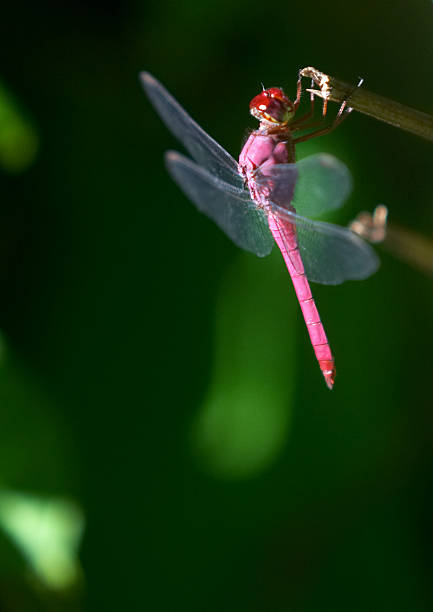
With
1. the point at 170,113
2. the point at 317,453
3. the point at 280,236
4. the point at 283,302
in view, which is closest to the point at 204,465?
the point at 317,453

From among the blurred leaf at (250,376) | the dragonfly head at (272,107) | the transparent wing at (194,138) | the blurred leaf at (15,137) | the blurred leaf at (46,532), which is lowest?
the blurred leaf at (46,532)

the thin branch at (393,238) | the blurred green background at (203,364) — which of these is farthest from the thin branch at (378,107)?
the blurred green background at (203,364)

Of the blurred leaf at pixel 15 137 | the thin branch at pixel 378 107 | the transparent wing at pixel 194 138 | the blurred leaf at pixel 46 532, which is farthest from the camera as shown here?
the blurred leaf at pixel 15 137

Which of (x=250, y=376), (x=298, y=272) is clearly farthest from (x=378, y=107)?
(x=250, y=376)

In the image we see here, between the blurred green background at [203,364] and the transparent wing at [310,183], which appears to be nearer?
the transparent wing at [310,183]

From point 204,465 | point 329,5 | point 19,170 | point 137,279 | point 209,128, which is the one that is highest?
point 329,5

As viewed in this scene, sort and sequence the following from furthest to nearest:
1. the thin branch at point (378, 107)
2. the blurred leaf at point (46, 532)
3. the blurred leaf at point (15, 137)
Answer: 1. the blurred leaf at point (15, 137)
2. the blurred leaf at point (46, 532)
3. the thin branch at point (378, 107)

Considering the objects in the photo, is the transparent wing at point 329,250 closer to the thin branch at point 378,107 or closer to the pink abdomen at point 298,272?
the pink abdomen at point 298,272

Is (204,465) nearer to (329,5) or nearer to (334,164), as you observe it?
(334,164)
